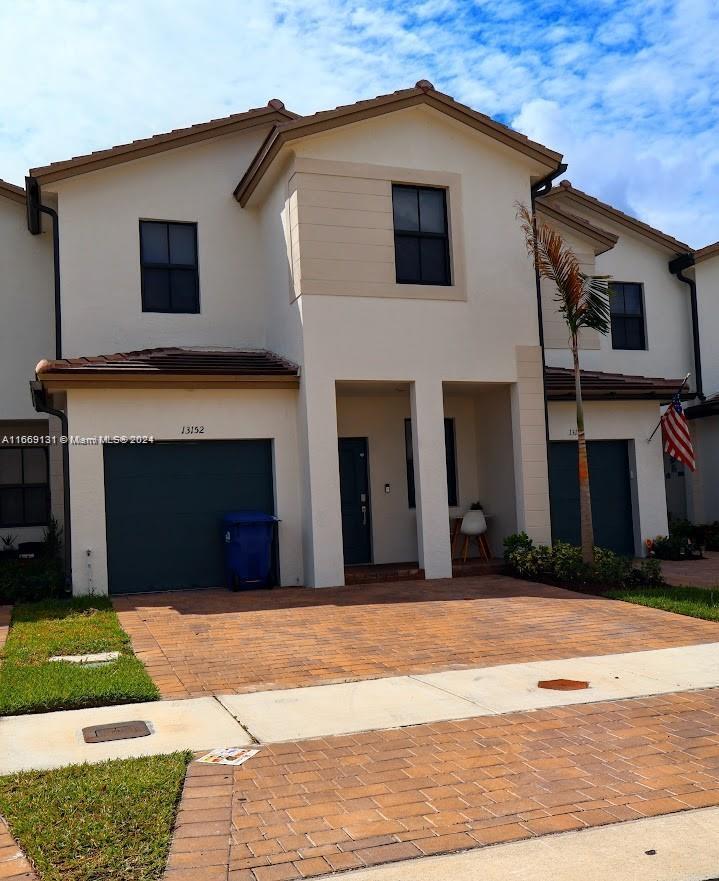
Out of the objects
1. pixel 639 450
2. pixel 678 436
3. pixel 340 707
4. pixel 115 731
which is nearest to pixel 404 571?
pixel 639 450

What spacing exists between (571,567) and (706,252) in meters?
11.0

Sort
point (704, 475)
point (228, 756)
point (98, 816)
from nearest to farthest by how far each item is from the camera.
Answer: point (98, 816)
point (228, 756)
point (704, 475)

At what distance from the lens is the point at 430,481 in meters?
14.7

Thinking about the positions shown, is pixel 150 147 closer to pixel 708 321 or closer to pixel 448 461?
pixel 448 461

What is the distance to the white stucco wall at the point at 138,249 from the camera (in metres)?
15.9

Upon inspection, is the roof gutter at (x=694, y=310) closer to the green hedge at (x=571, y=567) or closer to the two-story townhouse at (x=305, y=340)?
the two-story townhouse at (x=305, y=340)

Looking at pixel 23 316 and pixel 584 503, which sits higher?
pixel 23 316

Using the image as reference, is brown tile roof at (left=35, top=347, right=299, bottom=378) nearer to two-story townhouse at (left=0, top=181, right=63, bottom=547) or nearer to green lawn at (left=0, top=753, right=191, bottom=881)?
two-story townhouse at (left=0, top=181, right=63, bottom=547)

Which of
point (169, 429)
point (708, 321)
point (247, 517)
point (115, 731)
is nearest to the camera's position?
point (115, 731)

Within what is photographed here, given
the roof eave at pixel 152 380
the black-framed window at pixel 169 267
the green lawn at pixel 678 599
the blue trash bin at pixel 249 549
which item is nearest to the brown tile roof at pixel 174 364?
the roof eave at pixel 152 380

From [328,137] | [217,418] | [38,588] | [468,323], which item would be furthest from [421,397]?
[38,588]

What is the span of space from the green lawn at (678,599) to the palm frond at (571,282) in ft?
14.0

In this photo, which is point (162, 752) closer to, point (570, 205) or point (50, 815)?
point (50, 815)

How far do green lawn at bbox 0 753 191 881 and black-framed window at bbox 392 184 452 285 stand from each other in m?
10.6
